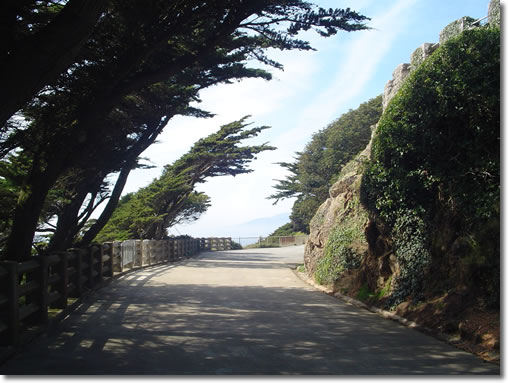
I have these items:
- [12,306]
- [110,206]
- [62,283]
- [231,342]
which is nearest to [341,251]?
[110,206]

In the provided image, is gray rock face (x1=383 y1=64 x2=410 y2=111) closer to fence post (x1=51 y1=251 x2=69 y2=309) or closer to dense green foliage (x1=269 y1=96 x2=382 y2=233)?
fence post (x1=51 y1=251 x2=69 y2=309)

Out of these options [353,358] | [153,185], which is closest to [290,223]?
[153,185]

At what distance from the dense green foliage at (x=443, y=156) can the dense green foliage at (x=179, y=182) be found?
15451 millimetres

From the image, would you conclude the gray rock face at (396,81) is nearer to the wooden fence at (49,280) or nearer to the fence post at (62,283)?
the wooden fence at (49,280)

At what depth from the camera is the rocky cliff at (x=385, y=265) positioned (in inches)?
276

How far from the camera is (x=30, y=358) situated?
580 cm

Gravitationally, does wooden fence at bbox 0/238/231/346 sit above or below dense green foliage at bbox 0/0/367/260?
below

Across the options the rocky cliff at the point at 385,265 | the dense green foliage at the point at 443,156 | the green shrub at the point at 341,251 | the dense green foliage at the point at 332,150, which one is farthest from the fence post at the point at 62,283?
the dense green foliage at the point at 332,150

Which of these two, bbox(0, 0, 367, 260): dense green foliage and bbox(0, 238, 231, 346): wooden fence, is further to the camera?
bbox(0, 0, 367, 260): dense green foliage

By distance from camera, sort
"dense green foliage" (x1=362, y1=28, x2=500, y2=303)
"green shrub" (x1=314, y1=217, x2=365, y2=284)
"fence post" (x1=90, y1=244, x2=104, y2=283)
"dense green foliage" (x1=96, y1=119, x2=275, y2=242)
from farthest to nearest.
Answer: "dense green foliage" (x1=96, y1=119, x2=275, y2=242) → "fence post" (x1=90, y1=244, x2=104, y2=283) → "green shrub" (x1=314, y1=217, x2=365, y2=284) → "dense green foliage" (x1=362, y1=28, x2=500, y2=303)

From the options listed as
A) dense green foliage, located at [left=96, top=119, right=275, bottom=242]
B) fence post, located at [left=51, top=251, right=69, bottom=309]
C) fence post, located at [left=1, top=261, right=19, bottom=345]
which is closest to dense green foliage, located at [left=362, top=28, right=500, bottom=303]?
fence post, located at [left=51, top=251, right=69, bottom=309]

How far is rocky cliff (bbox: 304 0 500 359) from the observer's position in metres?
7.01

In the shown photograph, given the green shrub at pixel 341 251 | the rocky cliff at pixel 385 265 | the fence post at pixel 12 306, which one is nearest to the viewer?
the fence post at pixel 12 306

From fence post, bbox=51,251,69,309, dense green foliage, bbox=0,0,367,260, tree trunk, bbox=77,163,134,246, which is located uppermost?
dense green foliage, bbox=0,0,367,260
